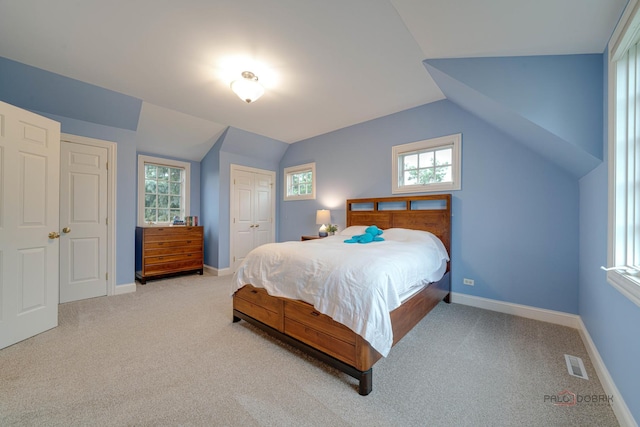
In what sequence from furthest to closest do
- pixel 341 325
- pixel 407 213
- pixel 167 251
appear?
pixel 167 251
pixel 407 213
pixel 341 325

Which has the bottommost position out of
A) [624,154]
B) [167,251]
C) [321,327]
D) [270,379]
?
[270,379]

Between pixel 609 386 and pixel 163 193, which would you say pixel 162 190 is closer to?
pixel 163 193

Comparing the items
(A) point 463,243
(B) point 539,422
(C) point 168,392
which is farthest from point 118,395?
(A) point 463,243

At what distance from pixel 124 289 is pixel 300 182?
3500 mm

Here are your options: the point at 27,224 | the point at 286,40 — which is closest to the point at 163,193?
the point at 27,224

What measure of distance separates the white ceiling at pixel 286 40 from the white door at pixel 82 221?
3.46ft

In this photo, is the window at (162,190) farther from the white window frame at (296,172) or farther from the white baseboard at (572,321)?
the white baseboard at (572,321)

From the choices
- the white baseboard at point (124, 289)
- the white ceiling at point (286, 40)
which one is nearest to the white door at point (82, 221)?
the white baseboard at point (124, 289)

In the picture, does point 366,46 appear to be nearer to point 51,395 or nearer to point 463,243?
point 463,243

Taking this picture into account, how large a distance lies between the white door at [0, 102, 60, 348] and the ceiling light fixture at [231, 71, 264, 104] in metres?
1.89

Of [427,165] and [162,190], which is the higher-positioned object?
[427,165]

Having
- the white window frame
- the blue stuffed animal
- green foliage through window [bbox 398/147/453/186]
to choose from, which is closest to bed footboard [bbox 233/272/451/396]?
the blue stuffed animal

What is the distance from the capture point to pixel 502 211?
9.46ft

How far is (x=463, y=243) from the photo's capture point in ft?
10.3
